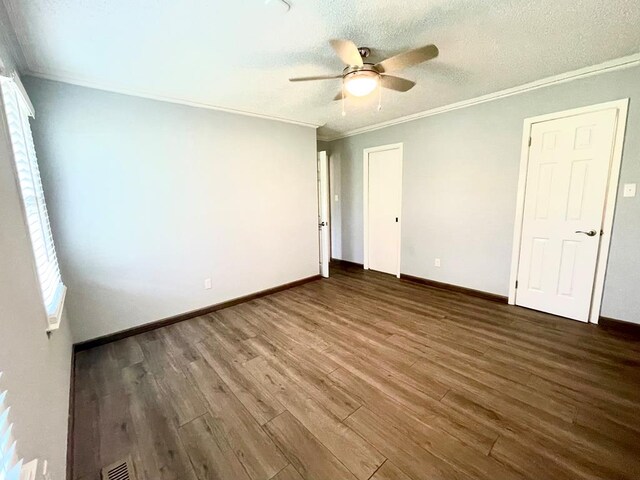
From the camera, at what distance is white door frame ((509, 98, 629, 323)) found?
2420 millimetres

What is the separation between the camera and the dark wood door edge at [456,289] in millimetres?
3330

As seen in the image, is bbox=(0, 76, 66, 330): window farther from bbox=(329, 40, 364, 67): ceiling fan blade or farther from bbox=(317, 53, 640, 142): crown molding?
bbox=(317, 53, 640, 142): crown molding

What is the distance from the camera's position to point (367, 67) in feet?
6.45

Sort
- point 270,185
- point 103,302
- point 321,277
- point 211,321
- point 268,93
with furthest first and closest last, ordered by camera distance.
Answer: point 321,277 → point 270,185 → point 211,321 → point 268,93 → point 103,302

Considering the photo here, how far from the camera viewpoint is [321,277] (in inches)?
176

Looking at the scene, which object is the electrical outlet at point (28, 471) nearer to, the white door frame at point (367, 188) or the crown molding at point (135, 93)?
the crown molding at point (135, 93)

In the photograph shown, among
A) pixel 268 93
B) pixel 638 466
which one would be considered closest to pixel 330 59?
pixel 268 93

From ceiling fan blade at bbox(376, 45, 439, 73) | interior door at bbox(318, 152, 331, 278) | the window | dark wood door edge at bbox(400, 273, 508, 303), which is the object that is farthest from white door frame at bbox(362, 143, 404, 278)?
the window

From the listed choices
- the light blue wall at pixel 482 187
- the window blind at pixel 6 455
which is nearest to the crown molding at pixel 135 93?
the light blue wall at pixel 482 187

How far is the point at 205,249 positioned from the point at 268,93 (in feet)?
6.08

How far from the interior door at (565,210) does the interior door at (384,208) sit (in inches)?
65.8

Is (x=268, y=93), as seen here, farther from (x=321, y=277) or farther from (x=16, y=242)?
(x=321, y=277)

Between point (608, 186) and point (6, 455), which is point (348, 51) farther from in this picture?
point (608, 186)

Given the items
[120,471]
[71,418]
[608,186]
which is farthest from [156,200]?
[608,186]
